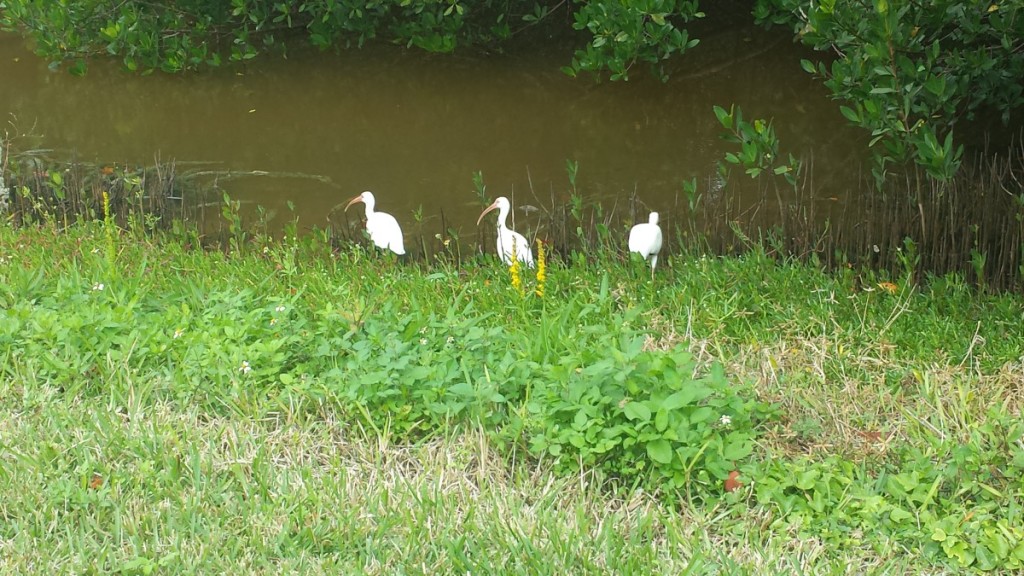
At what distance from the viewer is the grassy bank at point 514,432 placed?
2.88 metres

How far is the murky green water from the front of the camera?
828 cm

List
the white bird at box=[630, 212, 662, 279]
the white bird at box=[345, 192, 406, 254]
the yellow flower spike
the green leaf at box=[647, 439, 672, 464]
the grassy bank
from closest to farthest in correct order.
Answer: the grassy bank, the green leaf at box=[647, 439, 672, 464], the yellow flower spike, the white bird at box=[630, 212, 662, 279], the white bird at box=[345, 192, 406, 254]

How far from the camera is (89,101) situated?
11.2m

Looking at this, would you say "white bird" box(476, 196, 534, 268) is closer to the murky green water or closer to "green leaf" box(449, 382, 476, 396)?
the murky green water

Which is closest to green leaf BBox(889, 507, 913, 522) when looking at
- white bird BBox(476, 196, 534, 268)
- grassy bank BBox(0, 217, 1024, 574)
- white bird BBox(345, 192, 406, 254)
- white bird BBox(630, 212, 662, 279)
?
grassy bank BBox(0, 217, 1024, 574)

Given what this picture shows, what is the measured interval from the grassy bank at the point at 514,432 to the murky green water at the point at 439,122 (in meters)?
3.36

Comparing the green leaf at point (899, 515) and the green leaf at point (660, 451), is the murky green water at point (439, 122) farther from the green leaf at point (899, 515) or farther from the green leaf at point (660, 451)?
the green leaf at point (899, 515)

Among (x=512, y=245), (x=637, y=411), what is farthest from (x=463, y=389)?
(x=512, y=245)

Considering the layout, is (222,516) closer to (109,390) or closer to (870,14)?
(109,390)

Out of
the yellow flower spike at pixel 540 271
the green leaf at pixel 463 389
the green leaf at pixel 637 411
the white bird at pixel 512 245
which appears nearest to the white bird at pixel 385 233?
the white bird at pixel 512 245

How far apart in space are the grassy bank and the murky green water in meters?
3.36

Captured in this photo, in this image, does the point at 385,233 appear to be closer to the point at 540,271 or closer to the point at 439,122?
the point at 540,271

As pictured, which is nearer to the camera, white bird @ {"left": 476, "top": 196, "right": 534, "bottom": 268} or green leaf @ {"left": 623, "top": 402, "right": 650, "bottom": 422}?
green leaf @ {"left": 623, "top": 402, "right": 650, "bottom": 422}

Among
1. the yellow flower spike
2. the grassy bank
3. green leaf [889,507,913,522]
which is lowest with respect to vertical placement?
green leaf [889,507,913,522]
